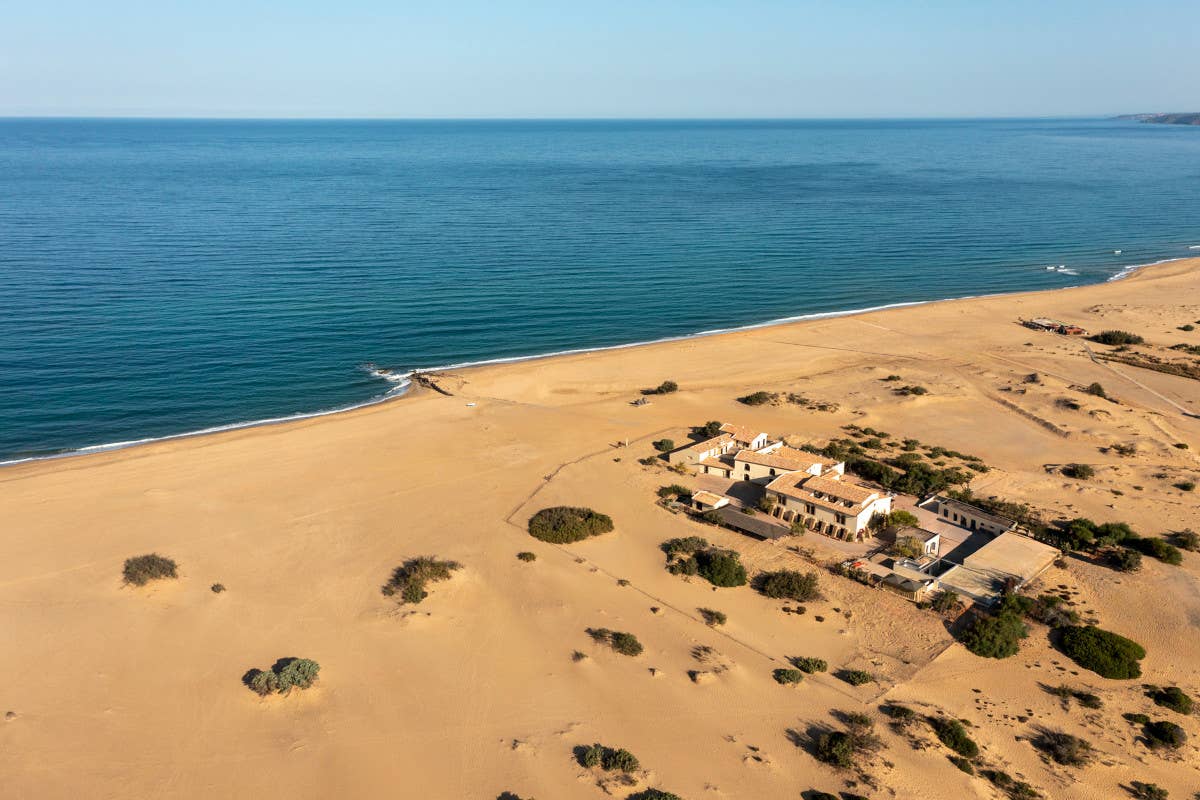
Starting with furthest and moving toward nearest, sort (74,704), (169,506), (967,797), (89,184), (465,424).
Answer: (89,184) < (465,424) < (169,506) < (74,704) < (967,797)

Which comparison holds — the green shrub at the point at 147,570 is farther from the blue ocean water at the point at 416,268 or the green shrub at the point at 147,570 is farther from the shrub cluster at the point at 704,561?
the shrub cluster at the point at 704,561

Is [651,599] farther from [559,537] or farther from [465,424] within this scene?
[465,424]

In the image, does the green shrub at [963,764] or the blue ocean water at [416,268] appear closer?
the green shrub at [963,764]

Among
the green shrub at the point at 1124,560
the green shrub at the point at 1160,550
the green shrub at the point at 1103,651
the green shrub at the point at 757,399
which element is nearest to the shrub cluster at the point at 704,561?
the green shrub at the point at 1103,651

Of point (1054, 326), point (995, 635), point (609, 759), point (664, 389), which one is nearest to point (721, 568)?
point (995, 635)

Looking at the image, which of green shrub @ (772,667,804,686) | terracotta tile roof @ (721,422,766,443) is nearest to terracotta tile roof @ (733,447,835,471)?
terracotta tile roof @ (721,422,766,443)

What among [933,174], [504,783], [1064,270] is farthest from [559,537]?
[933,174]
